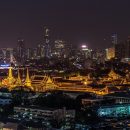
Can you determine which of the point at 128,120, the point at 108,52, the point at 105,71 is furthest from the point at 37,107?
the point at 108,52

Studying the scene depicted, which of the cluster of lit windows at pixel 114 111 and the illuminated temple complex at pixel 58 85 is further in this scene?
the illuminated temple complex at pixel 58 85

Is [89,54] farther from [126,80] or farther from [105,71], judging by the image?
[126,80]

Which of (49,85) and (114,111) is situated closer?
(114,111)

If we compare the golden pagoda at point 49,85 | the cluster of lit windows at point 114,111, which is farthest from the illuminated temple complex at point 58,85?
the cluster of lit windows at point 114,111

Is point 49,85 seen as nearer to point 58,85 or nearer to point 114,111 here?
point 58,85

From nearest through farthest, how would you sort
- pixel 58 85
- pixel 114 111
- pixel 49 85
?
pixel 114 111
pixel 49 85
pixel 58 85

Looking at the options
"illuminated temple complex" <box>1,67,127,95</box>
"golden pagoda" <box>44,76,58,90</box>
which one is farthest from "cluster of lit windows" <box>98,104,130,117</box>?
"golden pagoda" <box>44,76,58,90</box>

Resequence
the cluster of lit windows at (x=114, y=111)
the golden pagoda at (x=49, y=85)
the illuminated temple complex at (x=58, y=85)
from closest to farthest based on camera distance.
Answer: the cluster of lit windows at (x=114, y=111), the illuminated temple complex at (x=58, y=85), the golden pagoda at (x=49, y=85)

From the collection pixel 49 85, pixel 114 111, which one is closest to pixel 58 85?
pixel 49 85

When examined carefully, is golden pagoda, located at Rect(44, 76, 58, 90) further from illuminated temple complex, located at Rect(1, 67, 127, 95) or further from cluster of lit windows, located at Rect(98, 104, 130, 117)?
cluster of lit windows, located at Rect(98, 104, 130, 117)

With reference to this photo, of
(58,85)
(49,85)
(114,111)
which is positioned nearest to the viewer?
(114,111)

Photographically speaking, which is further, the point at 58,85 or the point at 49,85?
the point at 58,85

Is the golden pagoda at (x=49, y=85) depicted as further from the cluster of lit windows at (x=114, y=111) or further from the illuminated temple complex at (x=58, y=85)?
the cluster of lit windows at (x=114, y=111)
